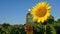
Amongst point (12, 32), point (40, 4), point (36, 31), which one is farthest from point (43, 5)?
point (12, 32)

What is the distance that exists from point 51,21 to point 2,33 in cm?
225

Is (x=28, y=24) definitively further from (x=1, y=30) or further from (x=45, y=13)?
(x=1, y=30)

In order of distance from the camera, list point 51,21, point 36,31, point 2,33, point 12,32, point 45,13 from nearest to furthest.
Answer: point 45,13, point 51,21, point 36,31, point 12,32, point 2,33

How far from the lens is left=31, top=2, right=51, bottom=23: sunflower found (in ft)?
6.54

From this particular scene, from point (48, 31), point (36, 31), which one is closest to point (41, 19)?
point (48, 31)

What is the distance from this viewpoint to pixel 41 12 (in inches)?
78.4

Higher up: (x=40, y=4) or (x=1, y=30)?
(x=40, y=4)

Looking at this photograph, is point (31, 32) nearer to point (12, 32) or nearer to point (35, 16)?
point (35, 16)

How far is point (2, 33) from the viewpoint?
14.7 ft

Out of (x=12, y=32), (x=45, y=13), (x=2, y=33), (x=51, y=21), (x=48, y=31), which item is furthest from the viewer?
(x=2, y=33)

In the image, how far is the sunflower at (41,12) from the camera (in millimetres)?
1992

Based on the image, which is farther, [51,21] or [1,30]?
[1,30]

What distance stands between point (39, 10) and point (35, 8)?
87 millimetres

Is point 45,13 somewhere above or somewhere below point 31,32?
above
